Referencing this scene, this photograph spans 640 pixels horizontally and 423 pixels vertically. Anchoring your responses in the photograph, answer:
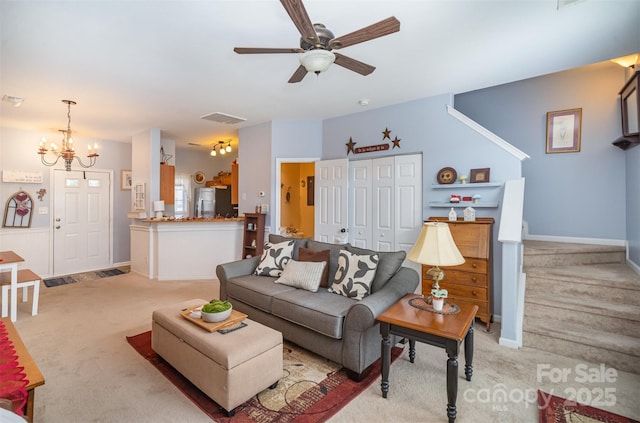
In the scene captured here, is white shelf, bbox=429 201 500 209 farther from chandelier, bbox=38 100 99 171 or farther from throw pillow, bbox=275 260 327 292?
chandelier, bbox=38 100 99 171

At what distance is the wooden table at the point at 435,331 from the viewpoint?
1822mm

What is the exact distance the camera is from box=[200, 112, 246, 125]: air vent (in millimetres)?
4673

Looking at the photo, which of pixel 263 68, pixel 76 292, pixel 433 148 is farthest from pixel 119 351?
pixel 433 148

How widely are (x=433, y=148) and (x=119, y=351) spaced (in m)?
4.11

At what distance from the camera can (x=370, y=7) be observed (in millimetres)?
2096

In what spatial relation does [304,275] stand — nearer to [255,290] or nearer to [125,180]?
[255,290]

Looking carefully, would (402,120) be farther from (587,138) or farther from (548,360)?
(548,360)

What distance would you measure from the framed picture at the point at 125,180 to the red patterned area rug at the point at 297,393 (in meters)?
5.04

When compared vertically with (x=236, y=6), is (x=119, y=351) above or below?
below

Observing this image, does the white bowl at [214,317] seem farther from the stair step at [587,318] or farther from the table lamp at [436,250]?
the stair step at [587,318]

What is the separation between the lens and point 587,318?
9.05 ft

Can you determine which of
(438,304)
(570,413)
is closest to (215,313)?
(438,304)

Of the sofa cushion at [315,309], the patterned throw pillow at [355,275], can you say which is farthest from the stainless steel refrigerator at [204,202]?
the patterned throw pillow at [355,275]

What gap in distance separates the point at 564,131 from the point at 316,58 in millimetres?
3915
